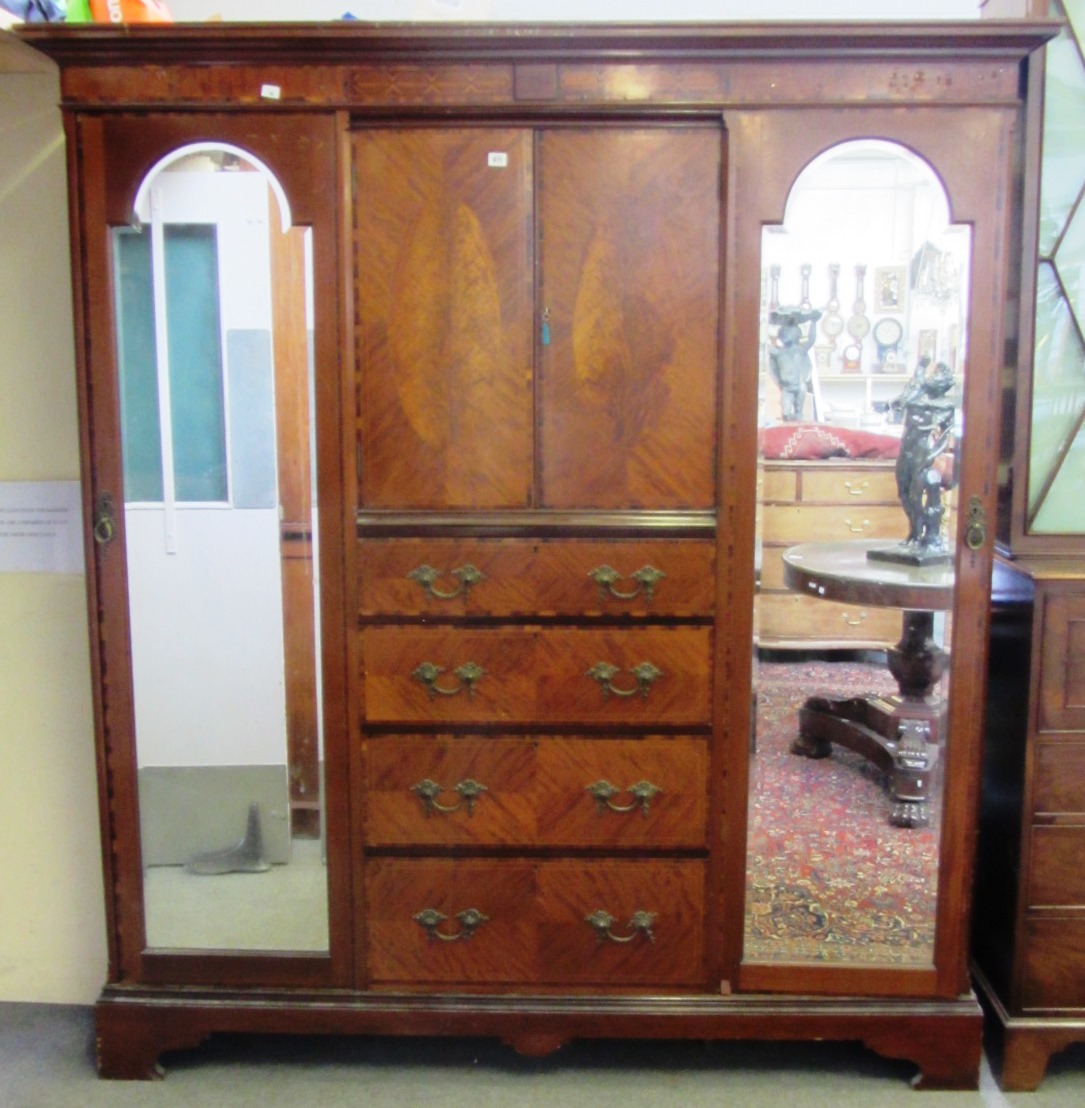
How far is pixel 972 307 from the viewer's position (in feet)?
6.39

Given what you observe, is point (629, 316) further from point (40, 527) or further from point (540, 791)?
point (40, 527)

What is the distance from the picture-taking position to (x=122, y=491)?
2.05m

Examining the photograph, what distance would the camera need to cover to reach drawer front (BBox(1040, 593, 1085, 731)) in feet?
6.65

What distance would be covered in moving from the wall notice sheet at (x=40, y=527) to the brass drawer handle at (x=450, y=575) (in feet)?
2.69

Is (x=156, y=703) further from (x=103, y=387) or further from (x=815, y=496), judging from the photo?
(x=815, y=496)

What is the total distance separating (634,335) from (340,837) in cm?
113

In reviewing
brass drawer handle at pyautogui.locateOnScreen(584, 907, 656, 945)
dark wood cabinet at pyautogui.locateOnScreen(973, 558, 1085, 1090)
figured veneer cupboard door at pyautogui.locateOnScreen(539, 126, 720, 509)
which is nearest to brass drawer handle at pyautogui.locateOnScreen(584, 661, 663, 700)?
figured veneer cupboard door at pyautogui.locateOnScreen(539, 126, 720, 509)

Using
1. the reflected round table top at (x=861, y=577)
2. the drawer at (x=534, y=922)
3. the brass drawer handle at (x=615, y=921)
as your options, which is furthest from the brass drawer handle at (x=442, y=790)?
the reflected round table top at (x=861, y=577)

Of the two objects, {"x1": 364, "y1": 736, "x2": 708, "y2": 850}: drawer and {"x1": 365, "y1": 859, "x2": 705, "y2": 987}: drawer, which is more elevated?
{"x1": 364, "y1": 736, "x2": 708, "y2": 850}: drawer

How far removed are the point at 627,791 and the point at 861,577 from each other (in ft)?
2.09

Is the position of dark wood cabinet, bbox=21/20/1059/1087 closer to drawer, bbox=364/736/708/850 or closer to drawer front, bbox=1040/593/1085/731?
drawer, bbox=364/736/708/850

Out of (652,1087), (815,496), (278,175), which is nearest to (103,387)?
(278,175)

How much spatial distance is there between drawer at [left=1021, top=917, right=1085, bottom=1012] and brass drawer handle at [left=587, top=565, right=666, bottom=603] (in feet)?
3.29

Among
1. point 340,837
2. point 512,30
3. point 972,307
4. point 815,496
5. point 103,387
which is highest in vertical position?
point 512,30
